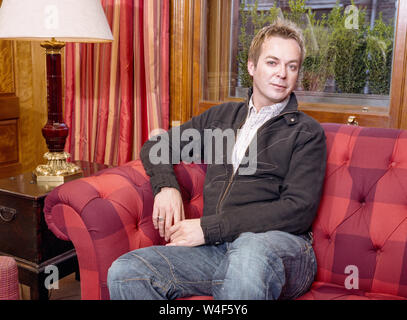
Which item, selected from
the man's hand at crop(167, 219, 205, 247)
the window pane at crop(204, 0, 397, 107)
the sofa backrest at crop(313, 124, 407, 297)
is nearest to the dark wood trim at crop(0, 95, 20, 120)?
the window pane at crop(204, 0, 397, 107)

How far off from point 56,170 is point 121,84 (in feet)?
1.96

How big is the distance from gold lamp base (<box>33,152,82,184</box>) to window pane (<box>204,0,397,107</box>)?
42.6 inches

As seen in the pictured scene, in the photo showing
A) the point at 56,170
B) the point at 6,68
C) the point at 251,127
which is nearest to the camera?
the point at 251,127

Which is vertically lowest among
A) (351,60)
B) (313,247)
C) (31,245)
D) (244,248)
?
(31,245)

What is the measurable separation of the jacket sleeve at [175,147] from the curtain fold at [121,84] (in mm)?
605

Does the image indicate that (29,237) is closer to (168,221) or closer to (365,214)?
(168,221)

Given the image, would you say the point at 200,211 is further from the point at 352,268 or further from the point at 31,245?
the point at 31,245

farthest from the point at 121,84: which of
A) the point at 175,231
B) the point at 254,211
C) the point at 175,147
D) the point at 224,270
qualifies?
the point at 224,270

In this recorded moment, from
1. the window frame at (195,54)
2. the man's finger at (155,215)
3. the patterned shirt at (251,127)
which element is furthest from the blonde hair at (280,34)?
the man's finger at (155,215)

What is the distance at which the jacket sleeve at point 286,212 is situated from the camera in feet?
4.26

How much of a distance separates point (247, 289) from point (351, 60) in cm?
127

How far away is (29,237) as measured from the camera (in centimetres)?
175

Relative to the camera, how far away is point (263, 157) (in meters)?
1.45
